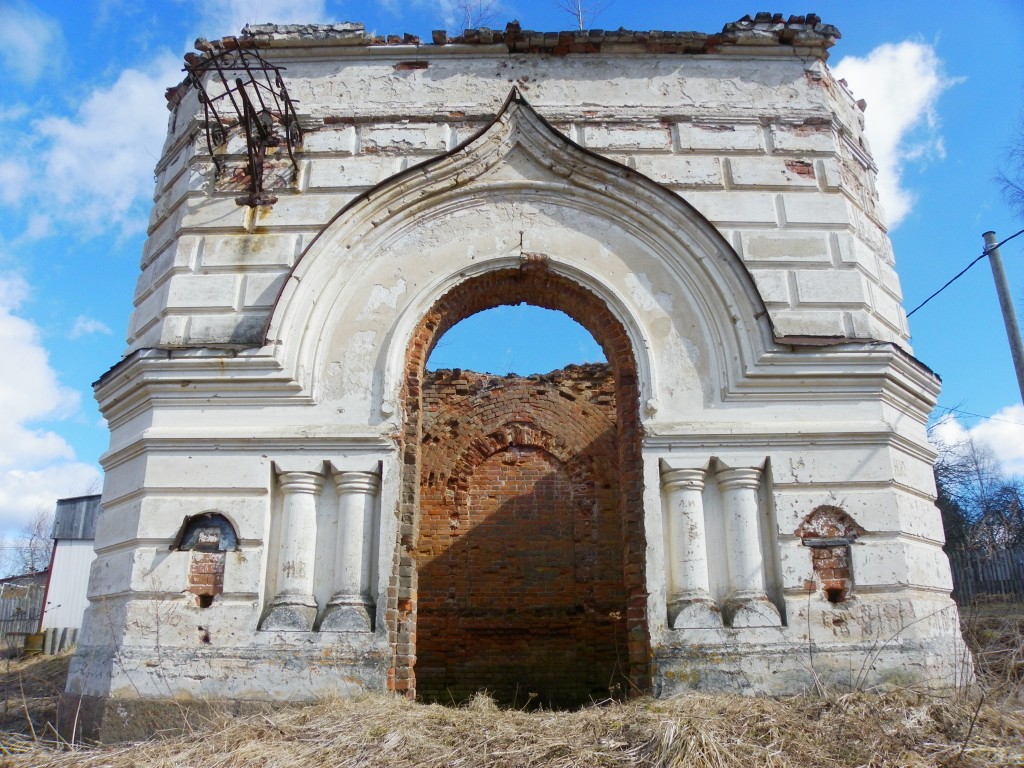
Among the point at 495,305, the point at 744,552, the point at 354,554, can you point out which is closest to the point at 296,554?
the point at 354,554

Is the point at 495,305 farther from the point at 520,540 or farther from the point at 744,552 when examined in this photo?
the point at 520,540

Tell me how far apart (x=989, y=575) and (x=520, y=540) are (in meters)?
12.1

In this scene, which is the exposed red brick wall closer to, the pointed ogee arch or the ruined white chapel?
the ruined white chapel

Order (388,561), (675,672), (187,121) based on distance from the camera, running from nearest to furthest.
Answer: (675,672), (388,561), (187,121)

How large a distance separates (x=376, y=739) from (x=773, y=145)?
5.73 m

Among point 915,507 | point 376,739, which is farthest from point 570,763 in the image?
point 915,507

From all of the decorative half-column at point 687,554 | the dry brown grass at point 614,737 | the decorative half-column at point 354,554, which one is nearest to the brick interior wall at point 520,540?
the decorative half-column at point 687,554

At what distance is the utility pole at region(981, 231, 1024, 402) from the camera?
446 inches

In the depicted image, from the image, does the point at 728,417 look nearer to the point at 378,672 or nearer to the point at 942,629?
the point at 942,629

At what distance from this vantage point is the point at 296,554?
19.6 ft

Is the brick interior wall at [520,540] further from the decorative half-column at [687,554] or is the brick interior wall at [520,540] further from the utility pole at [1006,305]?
the utility pole at [1006,305]

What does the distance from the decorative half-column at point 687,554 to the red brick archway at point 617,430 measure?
0.22 meters

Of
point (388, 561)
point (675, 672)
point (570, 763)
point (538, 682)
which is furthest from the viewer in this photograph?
point (538, 682)

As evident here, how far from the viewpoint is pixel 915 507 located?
6238 millimetres
